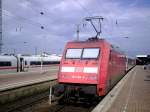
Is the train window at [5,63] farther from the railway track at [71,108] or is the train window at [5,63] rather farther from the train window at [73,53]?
the railway track at [71,108]

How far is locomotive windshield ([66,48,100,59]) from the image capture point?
1373cm

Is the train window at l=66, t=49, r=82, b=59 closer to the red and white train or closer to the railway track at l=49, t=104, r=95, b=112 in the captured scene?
the red and white train

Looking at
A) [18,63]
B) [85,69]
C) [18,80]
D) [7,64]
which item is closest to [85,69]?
[85,69]

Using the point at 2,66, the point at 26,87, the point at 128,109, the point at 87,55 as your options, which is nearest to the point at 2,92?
the point at 26,87

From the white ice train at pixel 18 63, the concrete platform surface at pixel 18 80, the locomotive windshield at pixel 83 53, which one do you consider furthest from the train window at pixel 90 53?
the white ice train at pixel 18 63

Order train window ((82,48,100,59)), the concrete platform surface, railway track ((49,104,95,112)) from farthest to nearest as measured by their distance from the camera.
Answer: the concrete platform surface < train window ((82,48,100,59)) < railway track ((49,104,95,112))

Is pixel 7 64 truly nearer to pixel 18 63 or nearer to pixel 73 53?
pixel 18 63

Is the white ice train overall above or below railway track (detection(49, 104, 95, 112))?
above

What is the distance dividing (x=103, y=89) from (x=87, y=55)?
1.98 meters

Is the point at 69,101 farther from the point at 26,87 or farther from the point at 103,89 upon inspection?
the point at 26,87

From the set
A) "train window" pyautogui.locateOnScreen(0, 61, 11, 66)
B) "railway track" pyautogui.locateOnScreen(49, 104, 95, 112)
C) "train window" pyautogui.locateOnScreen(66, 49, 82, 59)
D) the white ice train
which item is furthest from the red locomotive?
the white ice train

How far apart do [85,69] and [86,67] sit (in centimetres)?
12

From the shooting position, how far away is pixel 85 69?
1343cm

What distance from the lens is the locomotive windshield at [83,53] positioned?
13727mm
